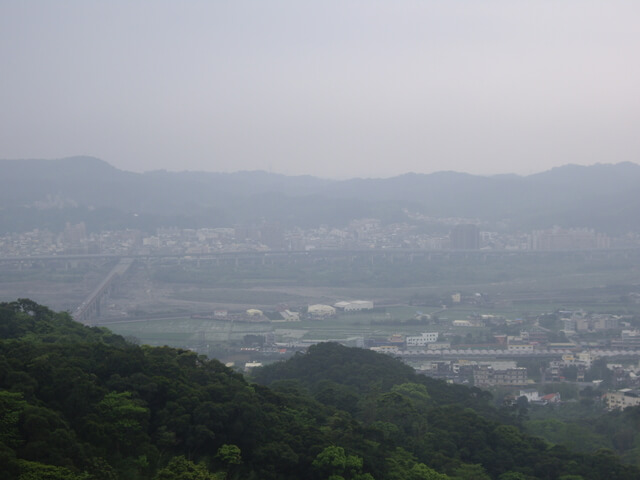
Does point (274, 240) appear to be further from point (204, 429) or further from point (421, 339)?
point (204, 429)

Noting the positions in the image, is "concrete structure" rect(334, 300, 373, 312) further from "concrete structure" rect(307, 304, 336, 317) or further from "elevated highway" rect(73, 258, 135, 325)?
"elevated highway" rect(73, 258, 135, 325)

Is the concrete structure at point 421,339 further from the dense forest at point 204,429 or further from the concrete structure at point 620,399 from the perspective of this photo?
the dense forest at point 204,429

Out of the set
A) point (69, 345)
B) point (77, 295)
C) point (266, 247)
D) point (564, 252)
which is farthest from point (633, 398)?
point (266, 247)

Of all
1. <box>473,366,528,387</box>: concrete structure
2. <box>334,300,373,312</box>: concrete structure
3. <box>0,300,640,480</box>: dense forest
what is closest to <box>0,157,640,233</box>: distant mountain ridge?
<box>334,300,373,312</box>: concrete structure

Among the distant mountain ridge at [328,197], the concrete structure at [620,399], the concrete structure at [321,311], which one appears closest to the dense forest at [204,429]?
the concrete structure at [620,399]

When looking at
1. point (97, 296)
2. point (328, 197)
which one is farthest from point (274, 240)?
point (97, 296)

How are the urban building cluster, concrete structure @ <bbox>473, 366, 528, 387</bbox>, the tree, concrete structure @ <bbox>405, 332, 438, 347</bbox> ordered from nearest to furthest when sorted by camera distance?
1. the tree
2. concrete structure @ <bbox>473, 366, 528, 387</bbox>
3. concrete structure @ <bbox>405, 332, 438, 347</bbox>
4. the urban building cluster
